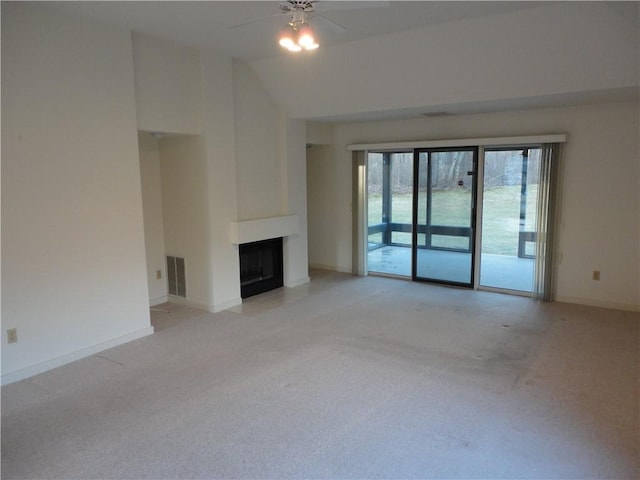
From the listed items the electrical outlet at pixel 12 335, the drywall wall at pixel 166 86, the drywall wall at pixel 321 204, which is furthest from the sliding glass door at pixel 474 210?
the electrical outlet at pixel 12 335

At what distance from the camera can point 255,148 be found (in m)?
5.69

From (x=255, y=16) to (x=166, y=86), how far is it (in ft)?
4.53

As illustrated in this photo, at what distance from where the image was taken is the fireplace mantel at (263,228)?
5344 millimetres

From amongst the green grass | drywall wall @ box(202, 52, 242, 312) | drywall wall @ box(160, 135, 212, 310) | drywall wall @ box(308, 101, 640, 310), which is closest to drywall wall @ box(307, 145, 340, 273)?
the green grass

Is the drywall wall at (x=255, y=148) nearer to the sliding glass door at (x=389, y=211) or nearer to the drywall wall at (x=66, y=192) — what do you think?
the drywall wall at (x=66, y=192)

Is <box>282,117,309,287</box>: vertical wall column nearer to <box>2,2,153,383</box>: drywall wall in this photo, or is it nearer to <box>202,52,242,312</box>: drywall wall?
<box>202,52,242,312</box>: drywall wall

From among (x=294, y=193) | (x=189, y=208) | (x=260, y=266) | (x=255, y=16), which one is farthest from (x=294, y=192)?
(x=255, y=16)

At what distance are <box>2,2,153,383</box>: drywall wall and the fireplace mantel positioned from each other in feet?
4.02

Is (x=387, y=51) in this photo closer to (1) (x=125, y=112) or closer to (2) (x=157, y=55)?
(2) (x=157, y=55)

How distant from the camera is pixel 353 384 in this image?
3.39 m

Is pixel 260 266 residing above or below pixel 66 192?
below

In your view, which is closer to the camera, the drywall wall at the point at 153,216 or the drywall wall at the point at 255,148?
the drywall wall at the point at 153,216

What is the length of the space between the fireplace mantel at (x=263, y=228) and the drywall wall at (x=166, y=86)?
1193mm

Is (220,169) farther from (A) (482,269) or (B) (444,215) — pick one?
(A) (482,269)
